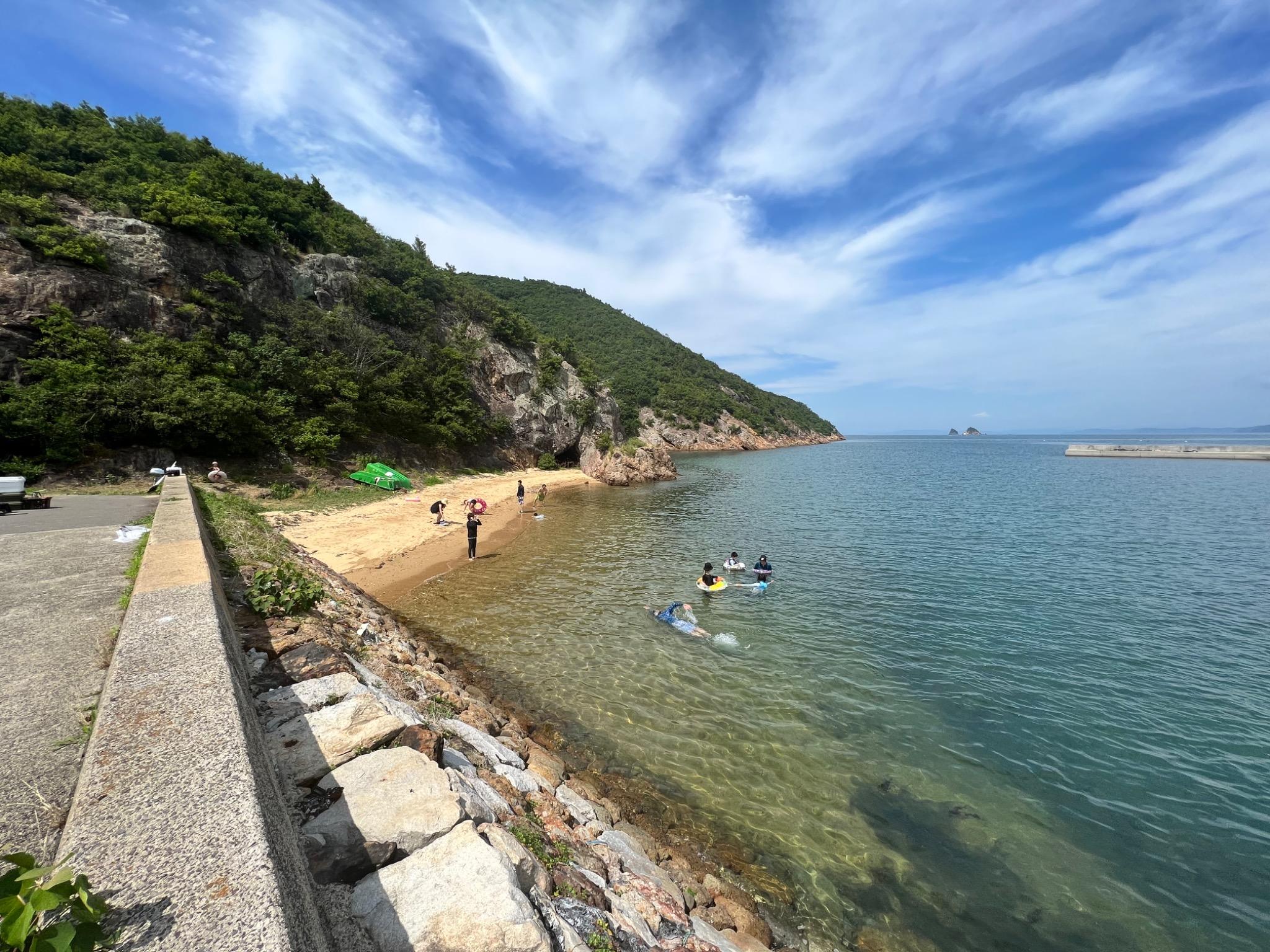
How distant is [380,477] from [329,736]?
2969 centimetres

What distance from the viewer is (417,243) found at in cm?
5403

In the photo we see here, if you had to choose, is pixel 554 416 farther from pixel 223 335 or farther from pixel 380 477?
pixel 223 335

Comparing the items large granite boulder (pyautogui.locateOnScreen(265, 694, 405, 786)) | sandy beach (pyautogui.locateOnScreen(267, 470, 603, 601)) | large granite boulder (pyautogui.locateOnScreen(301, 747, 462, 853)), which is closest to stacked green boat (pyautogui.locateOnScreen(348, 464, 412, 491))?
sandy beach (pyautogui.locateOnScreen(267, 470, 603, 601))

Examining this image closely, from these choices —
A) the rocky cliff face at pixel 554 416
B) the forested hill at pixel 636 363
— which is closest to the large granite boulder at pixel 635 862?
the rocky cliff face at pixel 554 416

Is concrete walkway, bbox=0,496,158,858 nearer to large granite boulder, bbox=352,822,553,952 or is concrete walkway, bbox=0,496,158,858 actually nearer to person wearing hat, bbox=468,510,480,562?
large granite boulder, bbox=352,822,553,952

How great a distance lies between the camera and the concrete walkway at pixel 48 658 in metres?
3.24

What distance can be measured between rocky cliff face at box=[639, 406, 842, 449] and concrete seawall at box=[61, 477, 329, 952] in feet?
327

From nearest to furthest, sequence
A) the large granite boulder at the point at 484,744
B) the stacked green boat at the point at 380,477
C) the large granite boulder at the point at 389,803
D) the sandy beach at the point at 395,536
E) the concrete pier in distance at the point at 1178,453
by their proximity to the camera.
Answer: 1. the large granite boulder at the point at 389,803
2. the large granite boulder at the point at 484,744
3. the sandy beach at the point at 395,536
4. the stacked green boat at the point at 380,477
5. the concrete pier in distance at the point at 1178,453

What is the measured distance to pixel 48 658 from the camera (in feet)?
17.4

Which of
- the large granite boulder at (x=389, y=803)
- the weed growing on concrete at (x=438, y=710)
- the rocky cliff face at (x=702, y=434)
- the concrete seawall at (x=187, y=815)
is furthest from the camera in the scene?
the rocky cliff face at (x=702, y=434)

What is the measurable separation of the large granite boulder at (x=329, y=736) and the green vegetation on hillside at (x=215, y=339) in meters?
25.4

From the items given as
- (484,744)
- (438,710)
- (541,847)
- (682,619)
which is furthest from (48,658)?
(682,619)

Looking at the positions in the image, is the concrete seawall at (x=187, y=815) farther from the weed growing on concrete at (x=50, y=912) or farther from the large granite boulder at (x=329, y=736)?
the large granite boulder at (x=329, y=736)

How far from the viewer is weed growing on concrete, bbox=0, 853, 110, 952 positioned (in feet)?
5.46
